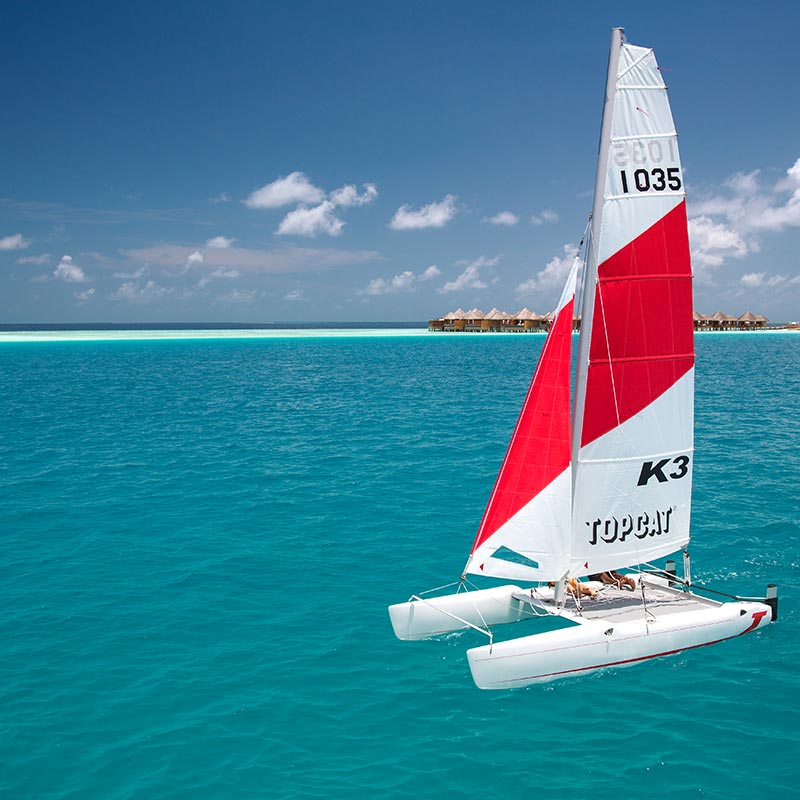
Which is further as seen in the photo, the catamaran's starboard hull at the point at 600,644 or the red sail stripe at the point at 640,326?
the red sail stripe at the point at 640,326

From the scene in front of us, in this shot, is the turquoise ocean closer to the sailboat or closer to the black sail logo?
the sailboat

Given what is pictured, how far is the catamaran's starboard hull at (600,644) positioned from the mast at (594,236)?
154 inches

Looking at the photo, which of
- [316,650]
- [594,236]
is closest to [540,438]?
[594,236]

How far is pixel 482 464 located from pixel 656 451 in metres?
17.2

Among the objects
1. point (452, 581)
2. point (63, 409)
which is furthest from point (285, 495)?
point (63, 409)

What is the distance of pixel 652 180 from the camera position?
13.4 metres

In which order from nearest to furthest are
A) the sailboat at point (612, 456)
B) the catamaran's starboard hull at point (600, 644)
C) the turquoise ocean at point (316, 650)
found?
the turquoise ocean at point (316, 650) → the catamaran's starboard hull at point (600, 644) → the sailboat at point (612, 456)

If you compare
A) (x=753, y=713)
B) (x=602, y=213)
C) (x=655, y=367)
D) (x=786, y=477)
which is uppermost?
(x=602, y=213)

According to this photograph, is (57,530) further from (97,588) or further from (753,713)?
(753,713)

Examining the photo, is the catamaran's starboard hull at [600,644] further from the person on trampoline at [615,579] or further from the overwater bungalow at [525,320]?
the overwater bungalow at [525,320]

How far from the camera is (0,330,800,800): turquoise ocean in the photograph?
11062mm

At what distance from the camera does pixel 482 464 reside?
31.7 m

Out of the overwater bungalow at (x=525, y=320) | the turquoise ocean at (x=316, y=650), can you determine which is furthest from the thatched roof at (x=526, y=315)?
the turquoise ocean at (x=316, y=650)

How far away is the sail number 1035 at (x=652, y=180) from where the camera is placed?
13227mm
